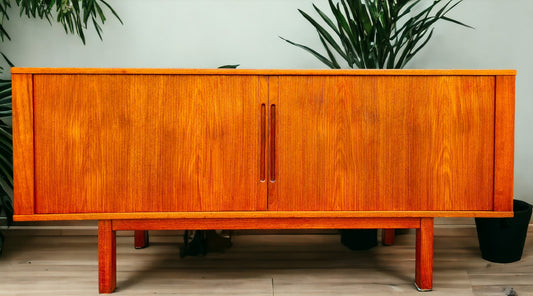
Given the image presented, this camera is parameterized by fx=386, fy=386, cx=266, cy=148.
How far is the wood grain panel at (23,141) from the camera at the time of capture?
1.08 metres

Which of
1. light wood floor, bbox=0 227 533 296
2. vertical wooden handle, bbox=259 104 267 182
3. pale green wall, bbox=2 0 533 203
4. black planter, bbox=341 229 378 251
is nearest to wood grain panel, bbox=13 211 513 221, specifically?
vertical wooden handle, bbox=259 104 267 182

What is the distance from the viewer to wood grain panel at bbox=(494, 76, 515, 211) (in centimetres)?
112

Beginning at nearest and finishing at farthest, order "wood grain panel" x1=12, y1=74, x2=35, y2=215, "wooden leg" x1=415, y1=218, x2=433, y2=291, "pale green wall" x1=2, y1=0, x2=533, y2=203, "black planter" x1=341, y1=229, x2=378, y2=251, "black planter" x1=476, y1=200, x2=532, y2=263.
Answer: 1. "wood grain panel" x1=12, y1=74, x2=35, y2=215
2. "wooden leg" x1=415, y1=218, x2=433, y2=291
3. "black planter" x1=476, y1=200, x2=532, y2=263
4. "black planter" x1=341, y1=229, x2=378, y2=251
5. "pale green wall" x1=2, y1=0, x2=533, y2=203

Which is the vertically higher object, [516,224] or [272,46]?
[272,46]

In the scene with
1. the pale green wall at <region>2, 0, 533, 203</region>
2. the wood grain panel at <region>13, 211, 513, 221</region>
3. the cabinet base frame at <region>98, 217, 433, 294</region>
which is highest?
the pale green wall at <region>2, 0, 533, 203</region>

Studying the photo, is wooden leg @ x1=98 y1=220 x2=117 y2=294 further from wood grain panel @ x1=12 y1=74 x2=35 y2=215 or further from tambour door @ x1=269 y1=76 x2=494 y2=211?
tambour door @ x1=269 y1=76 x2=494 y2=211

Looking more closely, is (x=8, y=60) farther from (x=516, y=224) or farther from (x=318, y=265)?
(x=516, y=224)

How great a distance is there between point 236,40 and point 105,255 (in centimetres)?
103

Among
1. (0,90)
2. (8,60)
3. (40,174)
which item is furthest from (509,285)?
(8,60)

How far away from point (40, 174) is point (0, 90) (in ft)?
1.99

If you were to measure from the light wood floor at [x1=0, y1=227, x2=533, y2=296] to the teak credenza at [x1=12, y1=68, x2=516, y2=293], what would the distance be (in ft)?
0.76

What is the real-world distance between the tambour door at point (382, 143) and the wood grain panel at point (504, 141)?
0.02 metres

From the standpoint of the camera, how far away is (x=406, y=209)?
3.80 feet

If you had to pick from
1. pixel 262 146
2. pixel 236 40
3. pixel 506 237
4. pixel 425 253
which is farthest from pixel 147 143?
pixel 506 237
